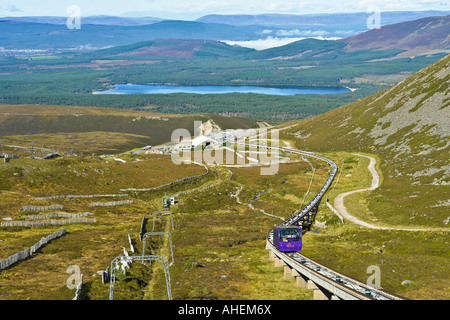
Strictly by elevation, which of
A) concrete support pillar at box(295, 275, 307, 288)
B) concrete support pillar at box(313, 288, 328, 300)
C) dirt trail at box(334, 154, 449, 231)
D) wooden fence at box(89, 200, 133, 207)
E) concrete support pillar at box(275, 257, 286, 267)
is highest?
Answer: concrete support pillar at box(313, 288, 328, 300)

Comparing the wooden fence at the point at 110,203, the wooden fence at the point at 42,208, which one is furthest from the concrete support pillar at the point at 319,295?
the wooden fence at the point at 110,203

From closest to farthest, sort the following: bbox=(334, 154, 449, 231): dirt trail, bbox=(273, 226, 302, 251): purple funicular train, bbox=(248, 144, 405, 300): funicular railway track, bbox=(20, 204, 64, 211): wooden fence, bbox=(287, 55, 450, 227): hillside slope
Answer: bbox=(248, 144, 405, 300): funicular railway track
bbox=(273, 226, 302, 251): purple funicular train
bbox=(334, 154, 449, 231): dirt trail
bbox=(20, 204, 64, 211): wooden fence
bbox=(287, 55, 450, 227): hillside slope

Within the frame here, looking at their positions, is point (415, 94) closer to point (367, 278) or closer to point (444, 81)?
point (444, 81)

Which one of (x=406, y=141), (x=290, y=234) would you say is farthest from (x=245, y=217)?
(x=406, y=141)

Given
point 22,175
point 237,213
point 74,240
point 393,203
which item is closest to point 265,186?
point 237,213

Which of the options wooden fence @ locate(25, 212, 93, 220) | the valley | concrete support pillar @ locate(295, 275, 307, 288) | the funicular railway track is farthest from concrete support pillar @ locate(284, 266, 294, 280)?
wooden fence @ locate(25, 212, 93, 220)

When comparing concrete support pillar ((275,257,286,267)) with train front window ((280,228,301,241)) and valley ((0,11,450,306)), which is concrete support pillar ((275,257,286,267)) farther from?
train front window ((280,228,301,241))

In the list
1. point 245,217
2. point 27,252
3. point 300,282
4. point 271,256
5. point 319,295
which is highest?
point 27,252

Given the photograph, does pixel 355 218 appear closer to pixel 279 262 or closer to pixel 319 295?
pixel 279 262
